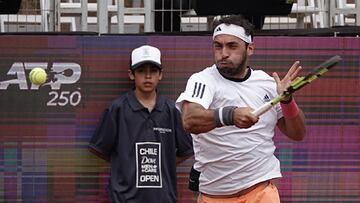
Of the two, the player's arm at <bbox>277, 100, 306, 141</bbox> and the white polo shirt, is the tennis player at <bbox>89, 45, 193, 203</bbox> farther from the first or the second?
the player's arm at <bbox>277, 100, 306, 141</bbox>

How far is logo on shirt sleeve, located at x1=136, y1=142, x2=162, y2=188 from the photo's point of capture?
6.53 meters

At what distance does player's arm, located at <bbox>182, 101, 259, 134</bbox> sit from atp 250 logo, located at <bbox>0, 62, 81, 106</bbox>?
1.80m

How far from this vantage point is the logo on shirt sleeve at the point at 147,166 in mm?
6531

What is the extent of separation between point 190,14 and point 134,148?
1.71m

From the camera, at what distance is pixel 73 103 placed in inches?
268

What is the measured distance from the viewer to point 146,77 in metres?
6.66

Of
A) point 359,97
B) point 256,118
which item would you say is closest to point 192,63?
point 359,97

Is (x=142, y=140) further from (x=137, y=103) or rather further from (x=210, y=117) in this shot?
(x=210, y=117)

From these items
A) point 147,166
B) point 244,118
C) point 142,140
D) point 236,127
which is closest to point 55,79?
point 142,140

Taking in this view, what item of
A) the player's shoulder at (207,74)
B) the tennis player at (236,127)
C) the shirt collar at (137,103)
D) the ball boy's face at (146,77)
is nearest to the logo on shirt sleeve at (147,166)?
the shirt collar at (137,103)

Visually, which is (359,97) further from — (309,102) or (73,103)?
(73,103)

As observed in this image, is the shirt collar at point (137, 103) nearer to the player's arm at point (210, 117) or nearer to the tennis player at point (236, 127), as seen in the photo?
the tennis player at point (236, 127)


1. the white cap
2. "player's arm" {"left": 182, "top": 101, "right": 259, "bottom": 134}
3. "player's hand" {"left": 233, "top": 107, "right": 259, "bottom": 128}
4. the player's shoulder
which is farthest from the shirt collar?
"player's hand" {"left": 233, "top": 107, "right": 259, "bottom": 128}

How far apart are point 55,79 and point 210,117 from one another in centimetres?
214
